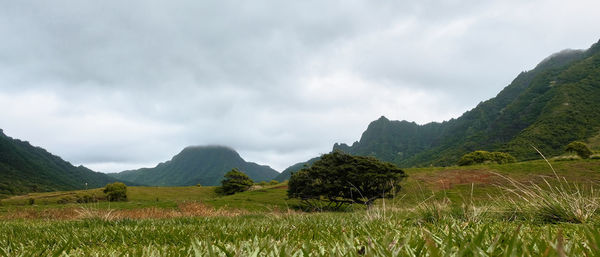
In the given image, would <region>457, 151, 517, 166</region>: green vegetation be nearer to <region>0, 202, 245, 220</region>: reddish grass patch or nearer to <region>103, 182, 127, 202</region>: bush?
<region>0, 202, 245, 220</region>: reddish grass patch

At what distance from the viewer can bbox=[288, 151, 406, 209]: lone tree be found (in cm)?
3634

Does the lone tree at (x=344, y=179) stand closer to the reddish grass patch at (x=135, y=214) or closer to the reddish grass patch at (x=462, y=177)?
the reddish grass patch at (x=462, y=177)

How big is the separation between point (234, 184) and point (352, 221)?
75614mm

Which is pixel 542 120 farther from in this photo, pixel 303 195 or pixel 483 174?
pixel 303 195

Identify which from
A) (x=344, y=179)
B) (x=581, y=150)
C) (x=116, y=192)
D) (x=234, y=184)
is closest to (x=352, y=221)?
(x=344, y=179)

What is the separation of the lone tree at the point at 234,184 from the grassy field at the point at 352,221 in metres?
3.36

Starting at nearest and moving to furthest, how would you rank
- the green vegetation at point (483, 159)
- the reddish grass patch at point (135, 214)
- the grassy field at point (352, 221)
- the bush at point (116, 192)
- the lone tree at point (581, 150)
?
the grassy field at point (352, 221) < the reddish grass patch at point (135, 214) < the lone tree at point (581, 150) < the bush at point (116, 192) < the green vegetation at point (483, 159)

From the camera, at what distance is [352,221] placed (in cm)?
532

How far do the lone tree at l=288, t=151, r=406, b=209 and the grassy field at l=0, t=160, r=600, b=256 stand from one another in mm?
3005

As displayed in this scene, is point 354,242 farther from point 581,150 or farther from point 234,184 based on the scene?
point 581,150

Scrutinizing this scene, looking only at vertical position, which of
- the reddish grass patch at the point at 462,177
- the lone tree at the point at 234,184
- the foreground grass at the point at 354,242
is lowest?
A: the reddish grass patch at the point at 462,177

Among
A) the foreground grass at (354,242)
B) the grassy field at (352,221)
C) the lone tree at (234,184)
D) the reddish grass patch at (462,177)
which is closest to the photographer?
the foreground grass at (354,242)

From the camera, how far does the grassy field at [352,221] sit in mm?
1402

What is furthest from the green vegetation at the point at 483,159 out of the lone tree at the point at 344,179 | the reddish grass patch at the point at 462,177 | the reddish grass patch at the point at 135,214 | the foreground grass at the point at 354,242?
the foreground grass at the point at 354,242
